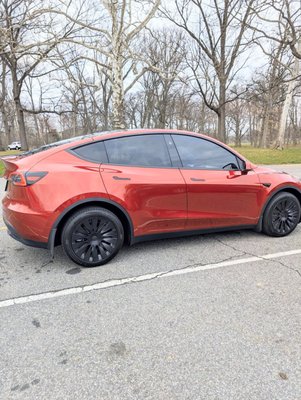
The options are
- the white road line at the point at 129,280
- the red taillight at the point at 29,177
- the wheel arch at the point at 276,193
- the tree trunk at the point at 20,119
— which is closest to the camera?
the white road line at the point at 129,280

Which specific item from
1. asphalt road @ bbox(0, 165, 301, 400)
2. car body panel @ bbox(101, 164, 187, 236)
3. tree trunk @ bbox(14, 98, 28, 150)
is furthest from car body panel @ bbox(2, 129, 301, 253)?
tree trunk @ bbox(14, 98, 28, 150)

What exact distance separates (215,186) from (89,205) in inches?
65.3

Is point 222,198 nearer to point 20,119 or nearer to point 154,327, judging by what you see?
point 154,327

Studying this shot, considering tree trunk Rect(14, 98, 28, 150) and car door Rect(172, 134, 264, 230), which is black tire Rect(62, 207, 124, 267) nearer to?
car door Rect(172, 134, 264, 230)

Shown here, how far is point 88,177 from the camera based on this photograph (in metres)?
3.23

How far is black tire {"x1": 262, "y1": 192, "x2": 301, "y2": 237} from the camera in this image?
4.20 meters

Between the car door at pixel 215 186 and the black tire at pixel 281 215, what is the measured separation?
0.25m

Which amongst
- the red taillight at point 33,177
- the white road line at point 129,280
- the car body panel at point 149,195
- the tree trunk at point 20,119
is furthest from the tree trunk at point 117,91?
the tree trunk at point 20,119

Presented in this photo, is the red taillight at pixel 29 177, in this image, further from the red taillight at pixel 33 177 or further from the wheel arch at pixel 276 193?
the wheel arch at pixel 276 193

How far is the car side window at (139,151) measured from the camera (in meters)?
3.45

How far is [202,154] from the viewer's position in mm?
3854

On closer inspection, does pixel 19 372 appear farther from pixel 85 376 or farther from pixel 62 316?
pixel 62 316

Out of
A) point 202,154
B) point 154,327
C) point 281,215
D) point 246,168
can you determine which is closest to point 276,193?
point 281,215

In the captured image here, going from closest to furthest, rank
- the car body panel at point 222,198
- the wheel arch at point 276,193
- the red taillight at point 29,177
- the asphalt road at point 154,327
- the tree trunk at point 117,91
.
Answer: the asphalt road at point 154,327 → the red taillight at point 29,177 → the car body panel at point 222,198 → the wheel arch at point 276,193 → the tree trunk at point 117,91
